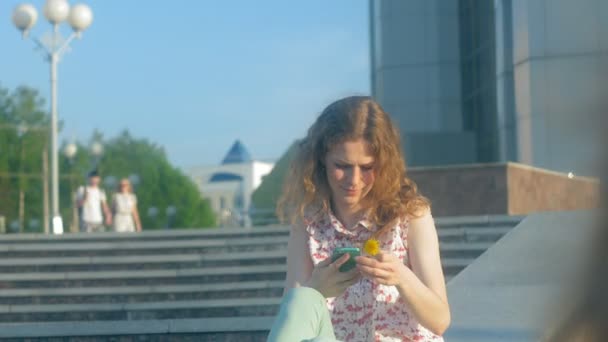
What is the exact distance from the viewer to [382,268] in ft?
9.07

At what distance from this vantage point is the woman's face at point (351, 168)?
3.02m

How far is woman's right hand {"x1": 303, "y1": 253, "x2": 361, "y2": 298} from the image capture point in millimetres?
2863

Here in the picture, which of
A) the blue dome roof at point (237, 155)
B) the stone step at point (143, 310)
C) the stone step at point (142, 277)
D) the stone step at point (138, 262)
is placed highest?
the blue dome roof at point (237, 155)

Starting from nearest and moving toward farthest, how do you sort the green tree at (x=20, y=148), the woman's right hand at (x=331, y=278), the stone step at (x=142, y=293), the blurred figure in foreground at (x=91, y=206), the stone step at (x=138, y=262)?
the woman's right hand at (x=331, y=278) < the stone step at (x=142, y=293) < the stone step at (x=138, y=262) < the blurred figure in foreground at (x=91, y=206) < the green tree at (x=20, y=148)

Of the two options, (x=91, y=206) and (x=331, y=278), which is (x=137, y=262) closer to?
(x=91, y=206)

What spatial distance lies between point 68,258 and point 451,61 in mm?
16057

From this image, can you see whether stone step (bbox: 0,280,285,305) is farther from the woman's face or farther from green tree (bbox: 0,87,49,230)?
green tree (bbox: 0,87,49,230)

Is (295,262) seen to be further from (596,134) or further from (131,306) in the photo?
(131,306)

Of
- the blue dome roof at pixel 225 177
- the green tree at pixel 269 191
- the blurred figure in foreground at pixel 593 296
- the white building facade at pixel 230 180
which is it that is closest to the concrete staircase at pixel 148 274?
the blurred figure in foreground at pixel 593 296

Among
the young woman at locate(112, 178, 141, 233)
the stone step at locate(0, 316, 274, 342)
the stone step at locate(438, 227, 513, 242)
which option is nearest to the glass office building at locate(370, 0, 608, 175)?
the young woman at locate(112, 178, 141, 233)

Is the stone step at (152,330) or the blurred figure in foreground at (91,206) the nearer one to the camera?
the stone step at (152,330)

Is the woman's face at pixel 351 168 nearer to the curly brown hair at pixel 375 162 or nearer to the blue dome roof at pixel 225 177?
the curly brown hair at pixel 375 162

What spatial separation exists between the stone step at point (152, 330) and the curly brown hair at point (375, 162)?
443cm

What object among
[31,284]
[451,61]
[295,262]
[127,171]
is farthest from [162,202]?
[295,262]
